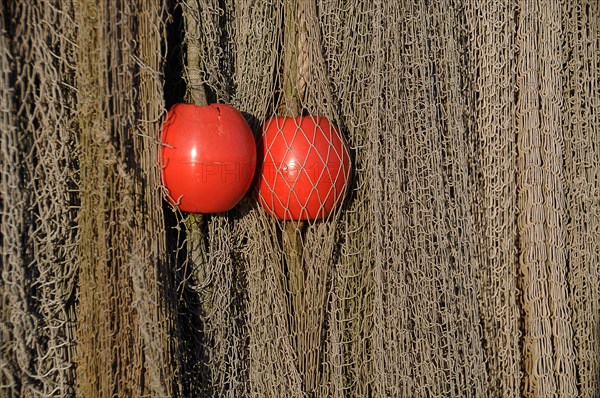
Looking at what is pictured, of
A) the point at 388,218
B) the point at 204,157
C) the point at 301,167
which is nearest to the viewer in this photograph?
the point at 204,157

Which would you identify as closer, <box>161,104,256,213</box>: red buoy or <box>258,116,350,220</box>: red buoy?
<box>161,104,256,213</box>: red buoy

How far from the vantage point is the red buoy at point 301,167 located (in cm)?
295

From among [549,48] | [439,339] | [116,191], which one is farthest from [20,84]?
[549,48]

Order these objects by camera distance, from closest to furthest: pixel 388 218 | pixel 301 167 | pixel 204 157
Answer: pixel 204 157
pixel 301 167
pixel 388 218

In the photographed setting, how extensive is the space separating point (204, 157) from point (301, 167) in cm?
47

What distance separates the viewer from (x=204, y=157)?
2.70 meters

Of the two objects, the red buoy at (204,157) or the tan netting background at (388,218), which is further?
the tan netting background at (388,218)

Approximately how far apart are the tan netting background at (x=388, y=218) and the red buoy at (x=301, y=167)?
15 cm

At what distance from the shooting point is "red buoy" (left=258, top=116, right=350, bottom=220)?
2953 mm

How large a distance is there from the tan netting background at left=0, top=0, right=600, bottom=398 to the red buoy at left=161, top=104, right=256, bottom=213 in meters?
0.07

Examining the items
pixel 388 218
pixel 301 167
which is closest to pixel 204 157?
pixel 301 167

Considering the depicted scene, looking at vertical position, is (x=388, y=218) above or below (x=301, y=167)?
below

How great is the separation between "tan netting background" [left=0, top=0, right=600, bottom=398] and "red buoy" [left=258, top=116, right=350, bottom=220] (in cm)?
15

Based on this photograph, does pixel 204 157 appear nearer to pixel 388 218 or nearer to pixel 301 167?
pixel 301 167
